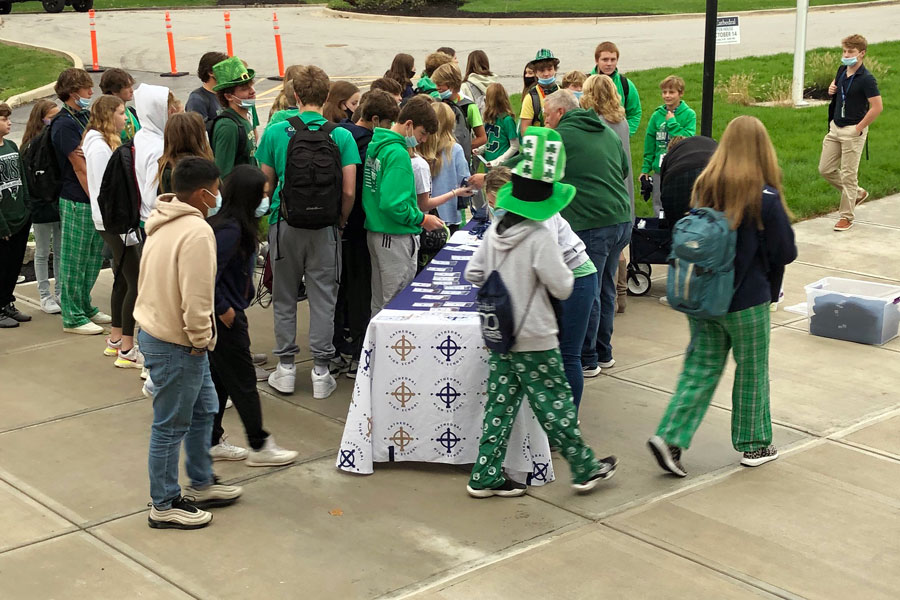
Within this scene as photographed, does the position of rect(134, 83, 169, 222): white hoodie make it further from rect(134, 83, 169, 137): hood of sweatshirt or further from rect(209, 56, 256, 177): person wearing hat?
rect(209, 56, 256, 177): person wearing hat

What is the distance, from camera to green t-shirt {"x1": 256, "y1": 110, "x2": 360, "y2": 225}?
23.5 ft

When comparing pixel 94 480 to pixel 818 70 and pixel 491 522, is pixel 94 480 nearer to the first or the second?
pixel 491 522

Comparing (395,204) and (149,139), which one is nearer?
(395,204)

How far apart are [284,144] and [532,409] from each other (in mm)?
2516

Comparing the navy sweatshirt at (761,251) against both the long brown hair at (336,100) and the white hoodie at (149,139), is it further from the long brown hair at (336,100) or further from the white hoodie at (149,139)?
the white hoodie at (149,139)

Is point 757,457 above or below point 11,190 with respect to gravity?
below

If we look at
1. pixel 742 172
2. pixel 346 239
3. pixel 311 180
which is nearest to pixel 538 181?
pixel 742 172

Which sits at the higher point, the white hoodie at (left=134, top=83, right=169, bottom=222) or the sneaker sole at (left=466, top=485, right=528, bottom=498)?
the white hoodie at (left=134, top=83, right=169, bottom=222)

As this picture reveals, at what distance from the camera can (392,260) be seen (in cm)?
736

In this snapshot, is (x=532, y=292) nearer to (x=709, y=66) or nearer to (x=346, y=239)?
(x=346, y=239)

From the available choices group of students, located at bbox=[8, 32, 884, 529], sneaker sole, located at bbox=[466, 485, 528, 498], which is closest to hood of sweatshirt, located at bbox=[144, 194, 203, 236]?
group of students, located at bbox=[8, 32, 884, 529]

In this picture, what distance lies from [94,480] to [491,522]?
224 cm

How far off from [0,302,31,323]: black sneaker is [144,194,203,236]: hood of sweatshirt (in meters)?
4.38

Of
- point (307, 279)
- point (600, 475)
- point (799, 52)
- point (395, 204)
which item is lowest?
point (600, 475)
